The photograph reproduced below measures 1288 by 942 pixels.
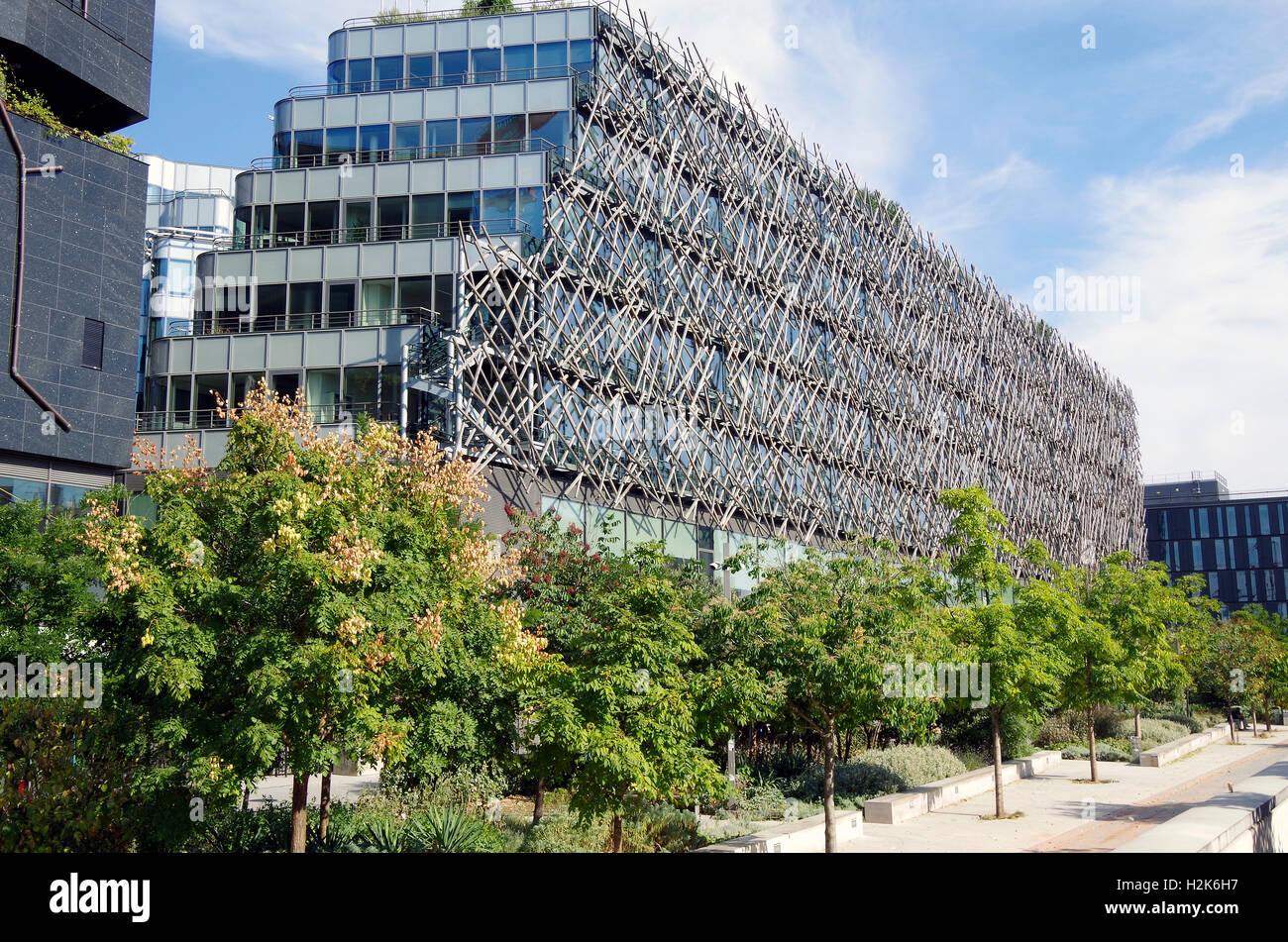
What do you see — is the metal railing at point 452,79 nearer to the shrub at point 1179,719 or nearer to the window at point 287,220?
the window at point 287,220

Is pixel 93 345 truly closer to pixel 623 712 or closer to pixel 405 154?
pixel 405 154

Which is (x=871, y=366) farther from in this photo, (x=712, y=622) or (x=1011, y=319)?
(x=712, y=622)

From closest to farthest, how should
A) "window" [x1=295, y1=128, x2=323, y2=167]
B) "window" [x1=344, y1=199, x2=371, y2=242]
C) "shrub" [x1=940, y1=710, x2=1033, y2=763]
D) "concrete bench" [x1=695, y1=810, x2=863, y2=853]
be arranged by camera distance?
"concrete bench" [x1=695, y1=810, x2=863, y2=853]
"shrub" [x1=940, y1=710, x2=1033, y2=763]
"window" [x1=344, y1=199, x2=371, y2=242]
"window" [x1=295, y1=128, x2=323, y2=167]

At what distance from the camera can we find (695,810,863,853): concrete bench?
53.9 ft

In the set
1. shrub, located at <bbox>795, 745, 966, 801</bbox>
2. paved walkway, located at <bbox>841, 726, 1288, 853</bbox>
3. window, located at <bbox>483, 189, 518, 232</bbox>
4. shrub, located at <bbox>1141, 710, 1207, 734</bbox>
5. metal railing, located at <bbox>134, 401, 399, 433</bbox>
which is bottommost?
shrub, located at <bbox>1141, 710, 1207, 734</bbox>

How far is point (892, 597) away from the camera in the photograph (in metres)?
18.1

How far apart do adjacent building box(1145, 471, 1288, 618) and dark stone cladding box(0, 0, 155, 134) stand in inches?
4559

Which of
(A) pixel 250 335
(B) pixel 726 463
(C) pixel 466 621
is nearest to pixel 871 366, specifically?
(B) pixel 726 463

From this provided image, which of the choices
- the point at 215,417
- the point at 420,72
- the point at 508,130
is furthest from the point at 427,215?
the point at 215,417

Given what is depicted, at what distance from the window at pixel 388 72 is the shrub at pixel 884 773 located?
99.4 feet

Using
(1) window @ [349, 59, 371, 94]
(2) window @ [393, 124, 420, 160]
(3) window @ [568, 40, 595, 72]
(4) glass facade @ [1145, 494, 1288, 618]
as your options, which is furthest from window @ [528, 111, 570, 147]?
(4) glass facade @ [1145, 494, 1288, 618]

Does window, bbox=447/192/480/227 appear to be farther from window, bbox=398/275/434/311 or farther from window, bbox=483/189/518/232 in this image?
window, bbox=398/275/434/311
